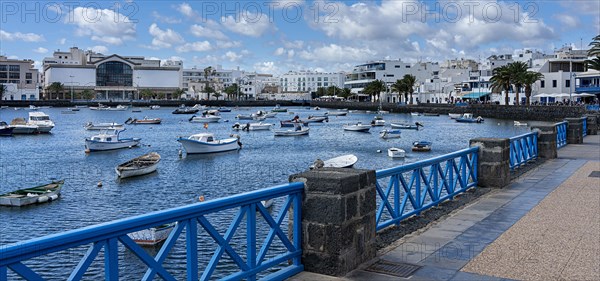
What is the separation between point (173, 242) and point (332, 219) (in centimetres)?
220

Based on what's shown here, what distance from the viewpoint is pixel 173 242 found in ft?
18.4

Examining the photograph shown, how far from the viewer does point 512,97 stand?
122125 mm

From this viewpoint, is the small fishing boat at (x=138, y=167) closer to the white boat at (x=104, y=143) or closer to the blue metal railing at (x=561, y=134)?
the white boat at (x=104, y=143)

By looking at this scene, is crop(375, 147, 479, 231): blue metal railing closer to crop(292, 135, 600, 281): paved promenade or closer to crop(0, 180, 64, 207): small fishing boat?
crop(292, 135, 600, 281): paved promenade

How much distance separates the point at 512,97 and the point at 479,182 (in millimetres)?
115169

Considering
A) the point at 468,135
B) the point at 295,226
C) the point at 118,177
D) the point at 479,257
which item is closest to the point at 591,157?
the point at 479,257

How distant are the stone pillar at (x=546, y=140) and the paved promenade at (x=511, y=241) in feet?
22.9

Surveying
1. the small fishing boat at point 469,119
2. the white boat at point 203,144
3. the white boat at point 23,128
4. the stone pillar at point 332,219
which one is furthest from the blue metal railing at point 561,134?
the white boat at point 23,128

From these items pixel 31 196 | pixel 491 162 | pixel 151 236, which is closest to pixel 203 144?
pixel 31 196

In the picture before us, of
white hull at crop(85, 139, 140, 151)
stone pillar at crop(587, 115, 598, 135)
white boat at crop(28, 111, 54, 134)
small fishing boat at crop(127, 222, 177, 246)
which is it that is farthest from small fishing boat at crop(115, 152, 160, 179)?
white boat at crop(28, 111, 54, 134)

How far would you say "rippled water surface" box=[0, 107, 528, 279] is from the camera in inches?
979

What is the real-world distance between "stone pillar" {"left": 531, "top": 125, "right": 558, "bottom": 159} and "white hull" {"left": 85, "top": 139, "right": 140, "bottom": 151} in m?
43.3

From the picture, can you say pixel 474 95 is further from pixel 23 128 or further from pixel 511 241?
pixel 511 241

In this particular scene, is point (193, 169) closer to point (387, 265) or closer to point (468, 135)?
point (387, 265)
